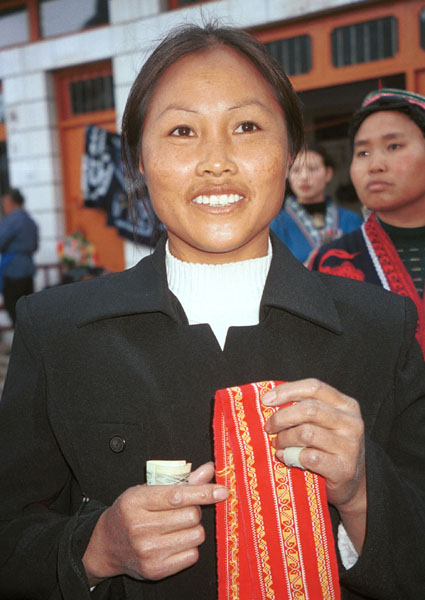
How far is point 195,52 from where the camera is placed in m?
1.36

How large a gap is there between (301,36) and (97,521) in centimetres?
→ 693

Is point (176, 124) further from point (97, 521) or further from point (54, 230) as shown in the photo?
point (54, 230)

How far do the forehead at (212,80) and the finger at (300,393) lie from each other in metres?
0.65

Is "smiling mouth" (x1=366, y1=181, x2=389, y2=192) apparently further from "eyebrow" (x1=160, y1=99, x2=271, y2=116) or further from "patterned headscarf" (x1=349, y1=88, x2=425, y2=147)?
"eyebrow" (x1=160, y1=99, x2=271, y2=116)

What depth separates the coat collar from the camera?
4.38ft

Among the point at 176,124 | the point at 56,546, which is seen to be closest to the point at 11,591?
the point at 56,546

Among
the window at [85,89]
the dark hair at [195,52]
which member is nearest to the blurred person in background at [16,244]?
the window at [85,89]

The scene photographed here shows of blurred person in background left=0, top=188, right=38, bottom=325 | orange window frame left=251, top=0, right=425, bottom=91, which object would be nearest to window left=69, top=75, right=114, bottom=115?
blurred person in background left=0, top=188, right=38, bottom=325

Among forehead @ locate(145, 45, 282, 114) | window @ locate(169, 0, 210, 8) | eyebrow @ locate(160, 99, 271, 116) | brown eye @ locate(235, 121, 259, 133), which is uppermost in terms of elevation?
window @ locate(169, 0, 210, 8)

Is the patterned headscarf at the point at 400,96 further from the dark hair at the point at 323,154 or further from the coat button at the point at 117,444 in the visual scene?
the dark hair at the point at 323,154

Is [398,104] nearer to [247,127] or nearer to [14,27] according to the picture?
[247,127]

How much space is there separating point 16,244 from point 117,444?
7.08m

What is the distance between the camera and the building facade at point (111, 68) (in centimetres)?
648

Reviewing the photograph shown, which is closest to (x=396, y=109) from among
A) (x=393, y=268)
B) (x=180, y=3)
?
(x=393, y=268)
